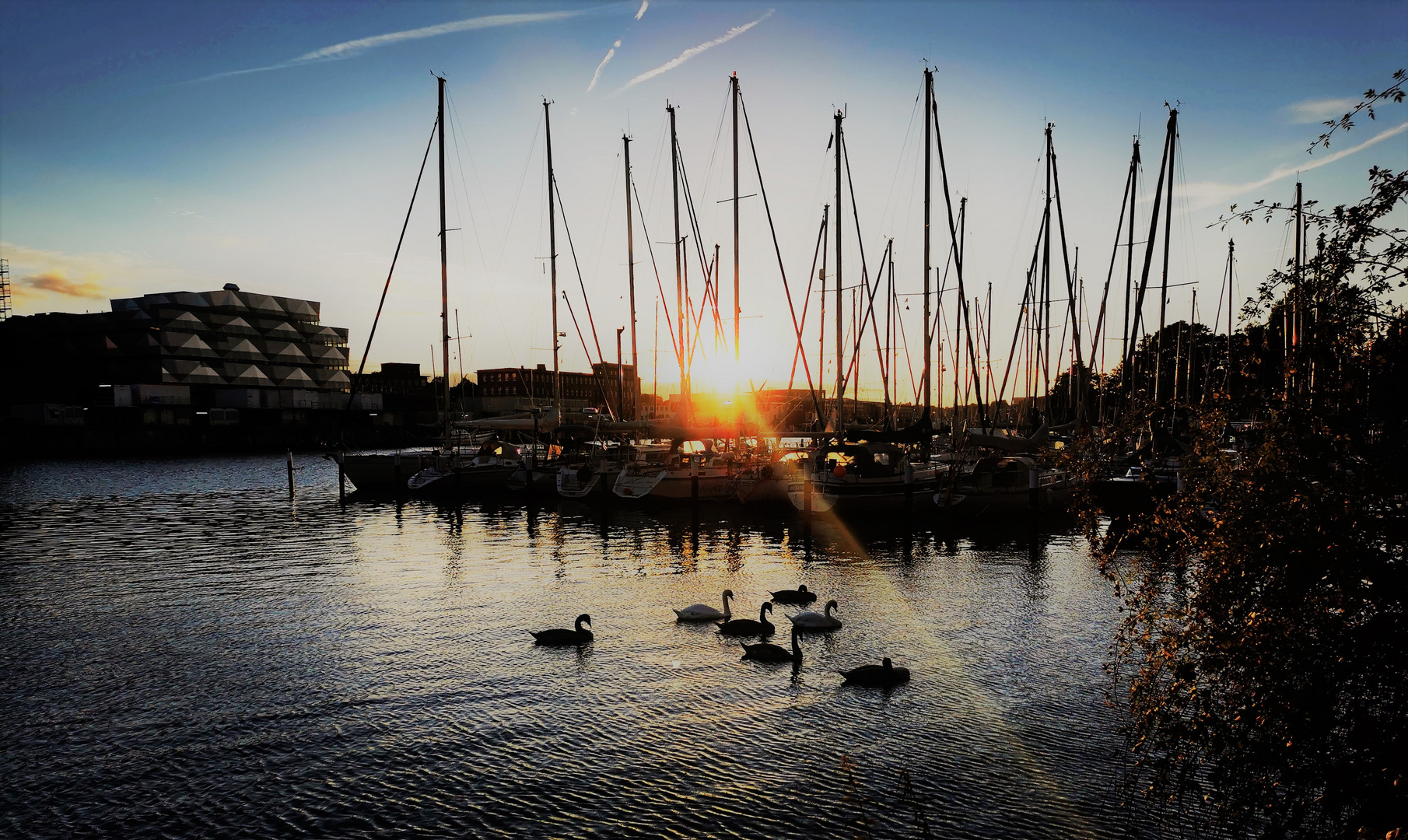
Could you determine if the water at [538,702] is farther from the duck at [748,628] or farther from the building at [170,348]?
the building at [170,348]

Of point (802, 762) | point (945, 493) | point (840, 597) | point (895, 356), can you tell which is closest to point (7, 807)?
point (802, 762)

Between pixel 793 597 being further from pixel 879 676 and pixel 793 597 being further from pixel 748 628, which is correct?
pixel 879 676

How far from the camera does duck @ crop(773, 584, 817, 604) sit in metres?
22.3

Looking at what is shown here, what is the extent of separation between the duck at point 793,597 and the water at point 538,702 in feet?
1.23

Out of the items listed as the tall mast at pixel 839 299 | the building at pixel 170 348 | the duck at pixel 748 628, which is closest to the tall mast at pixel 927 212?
the tall mast at pixel 839 299

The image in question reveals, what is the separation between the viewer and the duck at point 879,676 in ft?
49.6

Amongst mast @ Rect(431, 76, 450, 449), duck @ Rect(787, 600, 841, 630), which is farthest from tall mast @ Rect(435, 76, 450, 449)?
duck @ Rect(787, 600, 841, 630)

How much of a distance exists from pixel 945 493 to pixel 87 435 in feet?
457

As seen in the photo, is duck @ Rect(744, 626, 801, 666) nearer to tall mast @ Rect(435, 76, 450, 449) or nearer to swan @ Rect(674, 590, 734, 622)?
swan @ Rect(674, 590, 734, 622)

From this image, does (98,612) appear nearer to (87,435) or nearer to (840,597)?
(840,597)

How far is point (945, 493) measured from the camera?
4016 cm

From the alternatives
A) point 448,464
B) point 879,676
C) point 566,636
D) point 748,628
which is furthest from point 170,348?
point 879,676

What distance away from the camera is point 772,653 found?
16984 millimetres

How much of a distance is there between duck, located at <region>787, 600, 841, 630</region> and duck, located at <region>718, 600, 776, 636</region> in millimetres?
697
